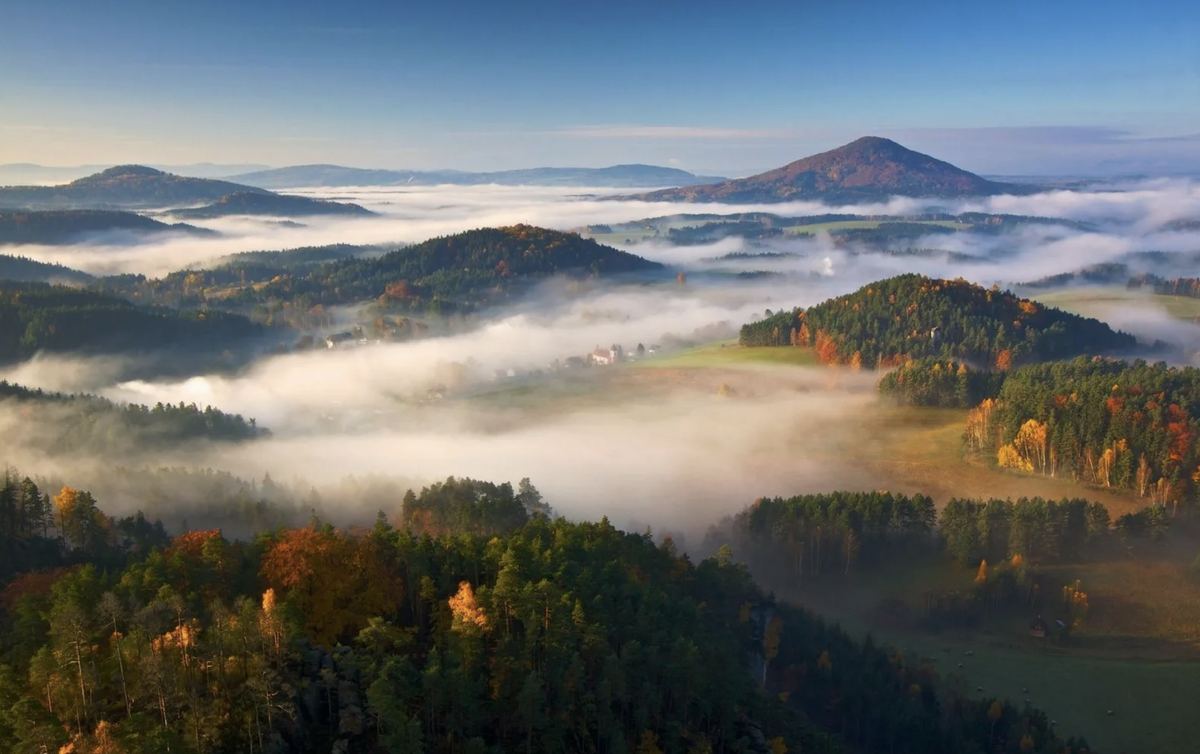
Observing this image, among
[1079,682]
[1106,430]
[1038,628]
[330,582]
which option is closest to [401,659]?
[330,582]

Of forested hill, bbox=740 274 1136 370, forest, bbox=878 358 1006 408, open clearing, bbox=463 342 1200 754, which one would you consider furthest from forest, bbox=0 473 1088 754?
forested hill, bbox=740 274 1136 370

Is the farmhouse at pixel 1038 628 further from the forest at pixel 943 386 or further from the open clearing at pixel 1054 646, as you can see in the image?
the forest at pixel 943 386

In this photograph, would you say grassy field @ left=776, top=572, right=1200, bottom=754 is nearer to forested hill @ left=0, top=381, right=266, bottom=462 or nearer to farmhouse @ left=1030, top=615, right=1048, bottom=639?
farmhouse @ left=1030, top=615, right=1048, bottom=639

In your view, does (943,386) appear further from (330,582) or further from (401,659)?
(401,659)

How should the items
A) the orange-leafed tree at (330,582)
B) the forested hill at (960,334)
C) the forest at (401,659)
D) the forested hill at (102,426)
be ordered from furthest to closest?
the forested hill at (960,334) → the forested hill at (102,426) → the orange-leafed tree at (330,582) → the forest at (401,659)

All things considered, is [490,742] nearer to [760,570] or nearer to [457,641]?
[457,641]

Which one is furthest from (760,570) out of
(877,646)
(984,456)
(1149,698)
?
(984,456)

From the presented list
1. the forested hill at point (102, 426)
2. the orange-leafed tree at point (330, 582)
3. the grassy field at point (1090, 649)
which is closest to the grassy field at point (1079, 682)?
the grassy field at point (1090, 649)

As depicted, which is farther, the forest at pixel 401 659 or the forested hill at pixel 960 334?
the forested hill at pixel 960 334
